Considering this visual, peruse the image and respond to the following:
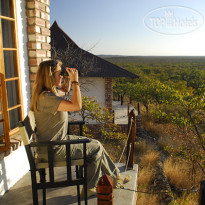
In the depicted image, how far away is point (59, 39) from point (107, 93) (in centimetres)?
389

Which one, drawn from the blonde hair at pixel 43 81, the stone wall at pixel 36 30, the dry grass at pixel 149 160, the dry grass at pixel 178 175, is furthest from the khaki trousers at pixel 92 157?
the dry grass at pixel 149 160

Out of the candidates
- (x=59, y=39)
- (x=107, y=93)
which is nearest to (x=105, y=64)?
(x=107, y=93)

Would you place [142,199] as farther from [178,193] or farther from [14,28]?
[14,28]

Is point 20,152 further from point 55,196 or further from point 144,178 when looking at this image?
point 144,178

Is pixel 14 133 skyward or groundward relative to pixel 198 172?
skyward

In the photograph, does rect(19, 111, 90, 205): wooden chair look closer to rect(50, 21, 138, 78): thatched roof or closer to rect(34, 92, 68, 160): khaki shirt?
rect(34, 92, 68, 160): khaki shirt

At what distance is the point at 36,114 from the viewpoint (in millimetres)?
2555

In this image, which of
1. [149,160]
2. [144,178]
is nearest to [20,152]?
[144,178]

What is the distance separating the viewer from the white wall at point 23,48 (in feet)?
11.3

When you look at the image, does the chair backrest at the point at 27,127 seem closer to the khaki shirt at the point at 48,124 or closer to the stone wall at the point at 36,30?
the khaki shirt at the point at 48,124

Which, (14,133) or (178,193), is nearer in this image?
(14,133)

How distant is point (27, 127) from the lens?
2.54 metres

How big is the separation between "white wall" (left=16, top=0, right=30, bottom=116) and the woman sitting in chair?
1162 millimetres

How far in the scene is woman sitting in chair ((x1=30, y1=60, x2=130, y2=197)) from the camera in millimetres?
2439
